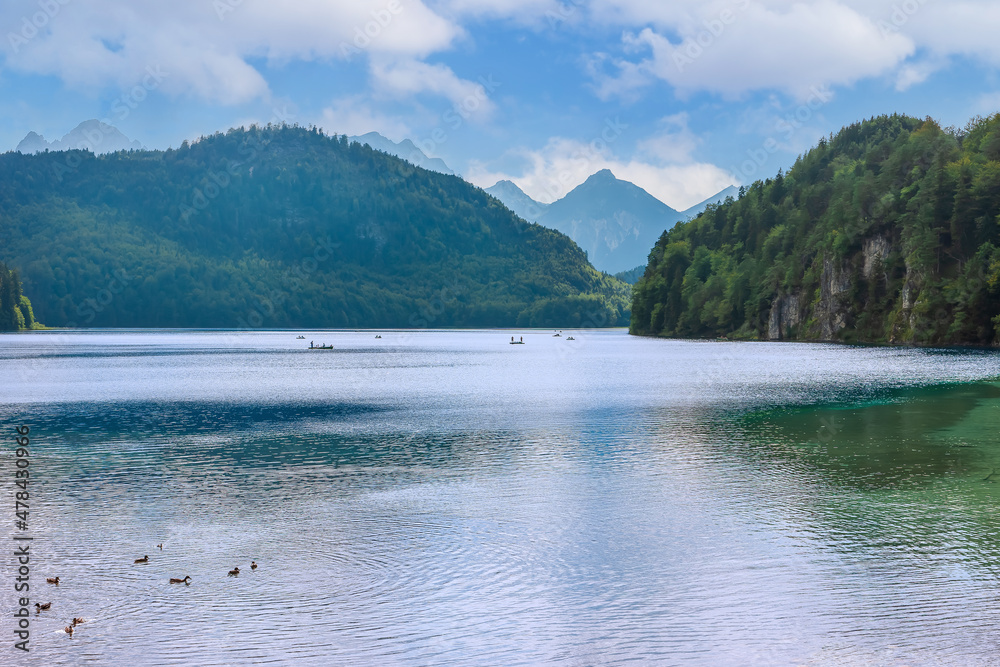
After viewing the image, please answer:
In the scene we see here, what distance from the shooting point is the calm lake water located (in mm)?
14906

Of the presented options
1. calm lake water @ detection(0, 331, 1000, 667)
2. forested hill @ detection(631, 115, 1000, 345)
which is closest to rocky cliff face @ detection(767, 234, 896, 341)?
forested hill @ detection(631, 115, 1000, 345)

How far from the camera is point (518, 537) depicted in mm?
22031

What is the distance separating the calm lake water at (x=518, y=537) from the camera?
1491cm

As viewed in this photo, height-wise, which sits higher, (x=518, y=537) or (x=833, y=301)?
(x=833, y=301)

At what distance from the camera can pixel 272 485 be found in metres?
29.1

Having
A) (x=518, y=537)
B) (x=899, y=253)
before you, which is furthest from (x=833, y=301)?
(x=518, y=537)

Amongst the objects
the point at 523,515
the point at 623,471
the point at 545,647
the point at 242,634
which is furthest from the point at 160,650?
the point at 623,471

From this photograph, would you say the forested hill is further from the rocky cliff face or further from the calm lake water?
the calm lake water

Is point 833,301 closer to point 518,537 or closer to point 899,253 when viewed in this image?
point 899,253

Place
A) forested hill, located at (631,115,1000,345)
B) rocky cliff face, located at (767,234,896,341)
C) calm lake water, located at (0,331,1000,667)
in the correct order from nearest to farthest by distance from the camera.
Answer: calm lake water, located at (0,331,1000,667)
forested hill, located at (631,115,1000,345)
rocky cliff face, located at (767,234,896,341)

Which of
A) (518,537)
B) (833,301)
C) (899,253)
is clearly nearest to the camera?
(518,537)

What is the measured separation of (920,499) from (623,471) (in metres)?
9.99

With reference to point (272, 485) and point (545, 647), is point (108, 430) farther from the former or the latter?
point (545, 647)

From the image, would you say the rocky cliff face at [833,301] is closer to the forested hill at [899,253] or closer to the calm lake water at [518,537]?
the forested hill at [899,253]
